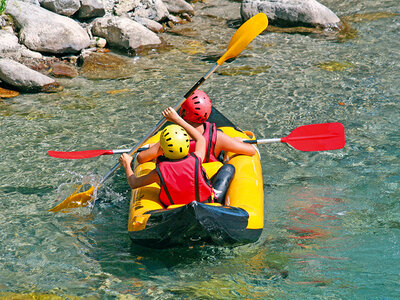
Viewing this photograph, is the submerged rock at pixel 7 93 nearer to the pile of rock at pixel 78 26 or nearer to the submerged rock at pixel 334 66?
the pile of rock at pixel 78 26

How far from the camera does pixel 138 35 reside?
29.8 feet

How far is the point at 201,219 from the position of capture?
3414 millimetres

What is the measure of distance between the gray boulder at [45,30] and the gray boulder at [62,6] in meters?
0.24

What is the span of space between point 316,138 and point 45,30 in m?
5.30

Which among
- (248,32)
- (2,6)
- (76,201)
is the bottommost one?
(76,201)

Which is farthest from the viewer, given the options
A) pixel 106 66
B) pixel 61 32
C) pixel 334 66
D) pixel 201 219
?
pixel 61 32

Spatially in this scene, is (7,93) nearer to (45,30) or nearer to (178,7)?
(45,30)

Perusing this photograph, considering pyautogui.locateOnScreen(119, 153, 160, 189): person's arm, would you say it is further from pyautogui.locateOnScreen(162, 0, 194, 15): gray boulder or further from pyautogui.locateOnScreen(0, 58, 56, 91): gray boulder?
pyautogui.locateOnScreen(162, 0, 194, 15): gray boulder

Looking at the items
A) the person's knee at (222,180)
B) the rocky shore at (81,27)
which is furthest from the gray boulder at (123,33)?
the person's knee at (222,180)

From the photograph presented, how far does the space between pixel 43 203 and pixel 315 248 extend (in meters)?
2.62

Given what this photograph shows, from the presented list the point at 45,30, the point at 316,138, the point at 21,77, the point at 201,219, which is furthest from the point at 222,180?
the point at 45,30

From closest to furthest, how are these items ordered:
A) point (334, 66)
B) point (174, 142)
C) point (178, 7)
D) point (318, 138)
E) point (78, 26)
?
point (174, 142), point (318, 138), point (334, 66), point (78, 26), point (178, 7)

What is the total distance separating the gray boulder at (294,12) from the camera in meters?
9.62

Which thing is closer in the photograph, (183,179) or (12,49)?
(183,179)
